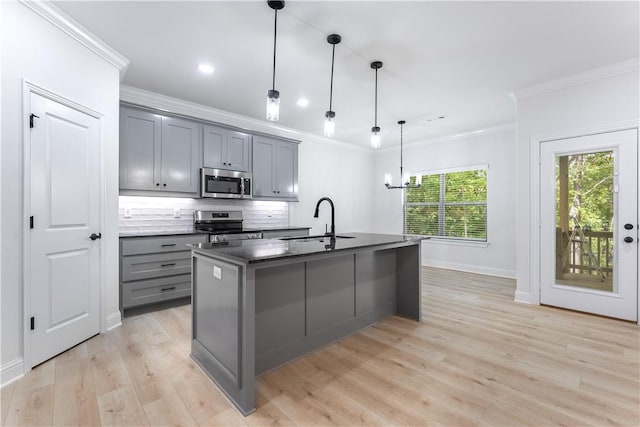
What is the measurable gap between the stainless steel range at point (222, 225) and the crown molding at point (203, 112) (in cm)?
137

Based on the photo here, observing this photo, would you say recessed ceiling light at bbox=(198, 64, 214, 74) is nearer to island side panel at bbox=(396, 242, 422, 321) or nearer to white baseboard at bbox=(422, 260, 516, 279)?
island side panel at bbox=(396, 242, 422, 321)

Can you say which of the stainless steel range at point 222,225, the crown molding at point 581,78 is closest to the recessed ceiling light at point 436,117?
the crown molding at point 581,78

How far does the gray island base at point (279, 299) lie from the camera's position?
5.90 ft

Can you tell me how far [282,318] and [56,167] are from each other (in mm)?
2220

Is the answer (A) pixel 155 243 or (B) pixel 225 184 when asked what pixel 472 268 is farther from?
(A) pixel 155 243

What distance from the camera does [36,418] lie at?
1.67 meters

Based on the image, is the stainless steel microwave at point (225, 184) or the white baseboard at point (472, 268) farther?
the white baseboard at point (472, 268)

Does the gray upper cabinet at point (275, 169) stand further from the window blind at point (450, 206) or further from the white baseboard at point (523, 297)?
the white baseboard at point (523, 297)

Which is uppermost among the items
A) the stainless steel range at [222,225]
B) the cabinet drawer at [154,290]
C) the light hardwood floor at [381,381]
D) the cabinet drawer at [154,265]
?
the stainless steel range at [222,225]

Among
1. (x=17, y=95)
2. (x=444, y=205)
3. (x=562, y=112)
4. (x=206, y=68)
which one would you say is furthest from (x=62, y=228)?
(x=444, y=205)

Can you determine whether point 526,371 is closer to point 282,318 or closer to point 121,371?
point 282,318

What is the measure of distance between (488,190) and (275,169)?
3.99 m

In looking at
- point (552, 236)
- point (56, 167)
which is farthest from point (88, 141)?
point (552, 236)

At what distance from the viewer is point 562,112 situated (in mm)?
3604
